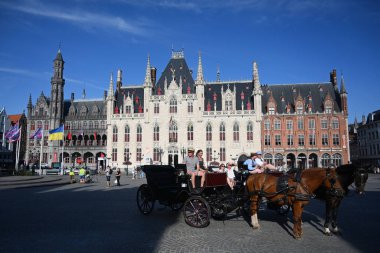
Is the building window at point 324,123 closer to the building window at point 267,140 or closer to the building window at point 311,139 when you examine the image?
the building window at point 311,139

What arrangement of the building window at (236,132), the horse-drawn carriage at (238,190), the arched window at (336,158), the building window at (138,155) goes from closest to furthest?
the horse-drawn carriage at (238,190), the arched window at (336,158), the building window at (236,132), the building window at (138,155)

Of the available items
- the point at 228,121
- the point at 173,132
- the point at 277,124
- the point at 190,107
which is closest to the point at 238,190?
the point at 228,121

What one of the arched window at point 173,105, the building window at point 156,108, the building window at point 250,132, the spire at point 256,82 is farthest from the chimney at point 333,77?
the building window at point 156,108

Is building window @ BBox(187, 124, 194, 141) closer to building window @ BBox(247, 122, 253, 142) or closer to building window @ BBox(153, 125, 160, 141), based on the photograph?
building window @ BBox(153, 125, 160, 141)

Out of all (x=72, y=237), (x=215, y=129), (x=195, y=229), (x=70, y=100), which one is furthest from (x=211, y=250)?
(x=70, y=100)

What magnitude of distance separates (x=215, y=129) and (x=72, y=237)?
44956 mm

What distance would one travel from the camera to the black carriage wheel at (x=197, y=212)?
899 cm

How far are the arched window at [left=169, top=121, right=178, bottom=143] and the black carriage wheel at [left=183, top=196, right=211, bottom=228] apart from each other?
43437 mm

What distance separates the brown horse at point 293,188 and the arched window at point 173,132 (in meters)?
44.0

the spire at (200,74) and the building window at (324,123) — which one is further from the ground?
the spire at (200,74)

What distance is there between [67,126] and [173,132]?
90.6 ft

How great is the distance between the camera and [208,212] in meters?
8.94

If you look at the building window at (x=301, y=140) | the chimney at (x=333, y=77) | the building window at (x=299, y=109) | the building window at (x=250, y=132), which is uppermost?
the chimney at (x=333, y=77)

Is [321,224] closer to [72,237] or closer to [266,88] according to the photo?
[72,237]
